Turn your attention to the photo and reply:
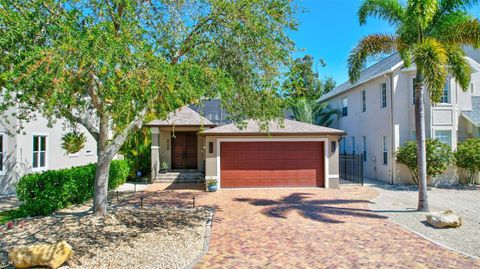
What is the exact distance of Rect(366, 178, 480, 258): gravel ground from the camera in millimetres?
7555

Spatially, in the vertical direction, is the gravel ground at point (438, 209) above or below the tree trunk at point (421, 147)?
below

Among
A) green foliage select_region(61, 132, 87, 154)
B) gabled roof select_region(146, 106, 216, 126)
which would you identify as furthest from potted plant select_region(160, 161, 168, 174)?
green foliage select_region(61, 132, 87, 154)

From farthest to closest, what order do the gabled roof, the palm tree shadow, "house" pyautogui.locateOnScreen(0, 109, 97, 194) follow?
the gabled roof
"house" pyautogui.locateOnScreen(0, 109, 97, 194)
the palm tree shadow

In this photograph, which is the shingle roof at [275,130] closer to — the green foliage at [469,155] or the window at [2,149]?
the green foliage at [469,155]

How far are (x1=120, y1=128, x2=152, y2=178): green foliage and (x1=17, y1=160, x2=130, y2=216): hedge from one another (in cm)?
689

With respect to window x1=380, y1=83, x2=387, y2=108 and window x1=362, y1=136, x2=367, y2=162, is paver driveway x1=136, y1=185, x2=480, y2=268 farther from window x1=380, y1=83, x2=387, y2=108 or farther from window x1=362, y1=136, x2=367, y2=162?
window x1=362, y1=136, x2=367, y2=162

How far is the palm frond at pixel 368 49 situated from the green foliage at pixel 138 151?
43.8ft

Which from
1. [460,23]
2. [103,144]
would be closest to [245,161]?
[103,144]

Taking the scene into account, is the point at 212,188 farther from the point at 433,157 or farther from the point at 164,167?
the point at 433,157

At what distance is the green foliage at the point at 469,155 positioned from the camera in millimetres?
15242

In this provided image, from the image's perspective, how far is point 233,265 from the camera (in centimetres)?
609

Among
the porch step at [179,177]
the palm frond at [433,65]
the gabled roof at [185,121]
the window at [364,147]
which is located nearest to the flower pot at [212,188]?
the porch step at [179,177]

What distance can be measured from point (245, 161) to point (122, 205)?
6.68 metres

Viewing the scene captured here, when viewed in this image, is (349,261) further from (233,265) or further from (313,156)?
(313,156)
